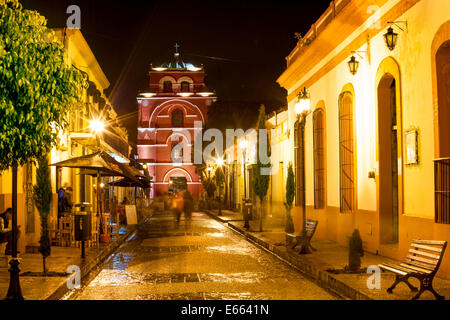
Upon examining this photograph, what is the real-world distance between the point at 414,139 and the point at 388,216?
120 inches

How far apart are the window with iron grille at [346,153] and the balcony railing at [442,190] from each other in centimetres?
581

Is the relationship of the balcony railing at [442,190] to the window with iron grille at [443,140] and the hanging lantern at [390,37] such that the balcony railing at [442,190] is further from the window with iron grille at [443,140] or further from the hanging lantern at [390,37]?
the hanging lantern at [390,37]

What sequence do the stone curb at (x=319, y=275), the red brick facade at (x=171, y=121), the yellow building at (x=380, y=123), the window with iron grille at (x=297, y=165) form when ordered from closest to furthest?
the stone curb at (x=319, y=275) < the yellow building at (x=380, y=123) < the window with iron grille at (x=297, y=165) < the red brick facade at (x=171, y=121)

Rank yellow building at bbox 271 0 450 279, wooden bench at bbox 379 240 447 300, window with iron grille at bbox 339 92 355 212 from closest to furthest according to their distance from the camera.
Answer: wooden bench at bbox 379 240 447 300
yellow building at bbox 271 0 450 279
window with iron grille at bbox 339 92 355 212

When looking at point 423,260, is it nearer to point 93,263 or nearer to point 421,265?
point 421,265

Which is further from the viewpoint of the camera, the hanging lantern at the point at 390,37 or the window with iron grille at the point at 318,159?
the window with iron grille at the point at 318,159

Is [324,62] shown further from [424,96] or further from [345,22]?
[424,96]

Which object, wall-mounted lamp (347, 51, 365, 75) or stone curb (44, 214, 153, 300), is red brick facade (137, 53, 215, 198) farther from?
wall-mounted lamp (347, 51, 365, 75)

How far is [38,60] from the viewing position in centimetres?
834

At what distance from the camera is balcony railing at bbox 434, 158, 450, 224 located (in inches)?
405

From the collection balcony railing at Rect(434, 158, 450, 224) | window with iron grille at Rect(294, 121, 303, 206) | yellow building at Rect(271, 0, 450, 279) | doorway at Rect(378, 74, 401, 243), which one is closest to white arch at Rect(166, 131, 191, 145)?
window with iron grille at Rect(294, 121, 303, 206)

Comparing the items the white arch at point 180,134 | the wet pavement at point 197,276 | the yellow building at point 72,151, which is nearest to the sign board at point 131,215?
the yellow building at point 72,151

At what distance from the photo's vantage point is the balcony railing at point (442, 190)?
10.3m

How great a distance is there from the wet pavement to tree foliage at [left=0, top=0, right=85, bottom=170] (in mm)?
2727
